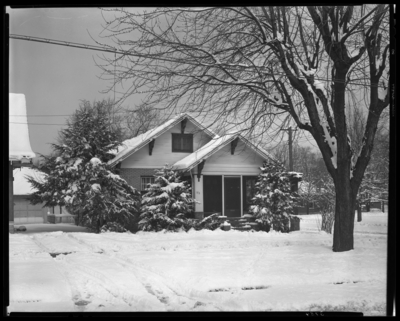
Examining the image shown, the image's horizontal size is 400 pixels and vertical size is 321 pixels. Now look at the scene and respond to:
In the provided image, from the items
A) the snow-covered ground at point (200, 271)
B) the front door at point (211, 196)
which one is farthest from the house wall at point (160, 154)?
the snow-covered ground at point (200, 271)

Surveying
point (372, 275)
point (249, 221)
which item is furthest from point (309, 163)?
point (372, 275)

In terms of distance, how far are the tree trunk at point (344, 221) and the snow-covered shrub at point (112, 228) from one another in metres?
4.24

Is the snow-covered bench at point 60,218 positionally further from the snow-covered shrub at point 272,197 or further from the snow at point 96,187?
the snow-covered shrub at point 272,197

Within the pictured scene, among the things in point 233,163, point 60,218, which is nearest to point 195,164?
point 233,163

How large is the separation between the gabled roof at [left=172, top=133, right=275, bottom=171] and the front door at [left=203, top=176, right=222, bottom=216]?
1.22 ft

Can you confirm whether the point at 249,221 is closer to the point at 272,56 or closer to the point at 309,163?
the point at 309,163

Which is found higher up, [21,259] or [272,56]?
[272,56]

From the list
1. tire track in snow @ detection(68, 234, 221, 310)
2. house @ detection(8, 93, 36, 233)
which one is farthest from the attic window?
house @ detection(8, 93, 36, 233)

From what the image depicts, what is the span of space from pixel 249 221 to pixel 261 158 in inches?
46.7

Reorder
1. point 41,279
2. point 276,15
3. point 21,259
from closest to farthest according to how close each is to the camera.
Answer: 1. point 41,279
2. point 21,259
3. point 276,15

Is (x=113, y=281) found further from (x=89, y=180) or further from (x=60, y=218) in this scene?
(x=89, y=180)

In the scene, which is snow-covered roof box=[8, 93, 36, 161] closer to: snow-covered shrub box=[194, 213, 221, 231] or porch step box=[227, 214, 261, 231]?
snow-covered shrub box=[194, 213, 221, 231]

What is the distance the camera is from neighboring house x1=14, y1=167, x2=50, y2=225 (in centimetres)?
762

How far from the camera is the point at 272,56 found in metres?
9.62
